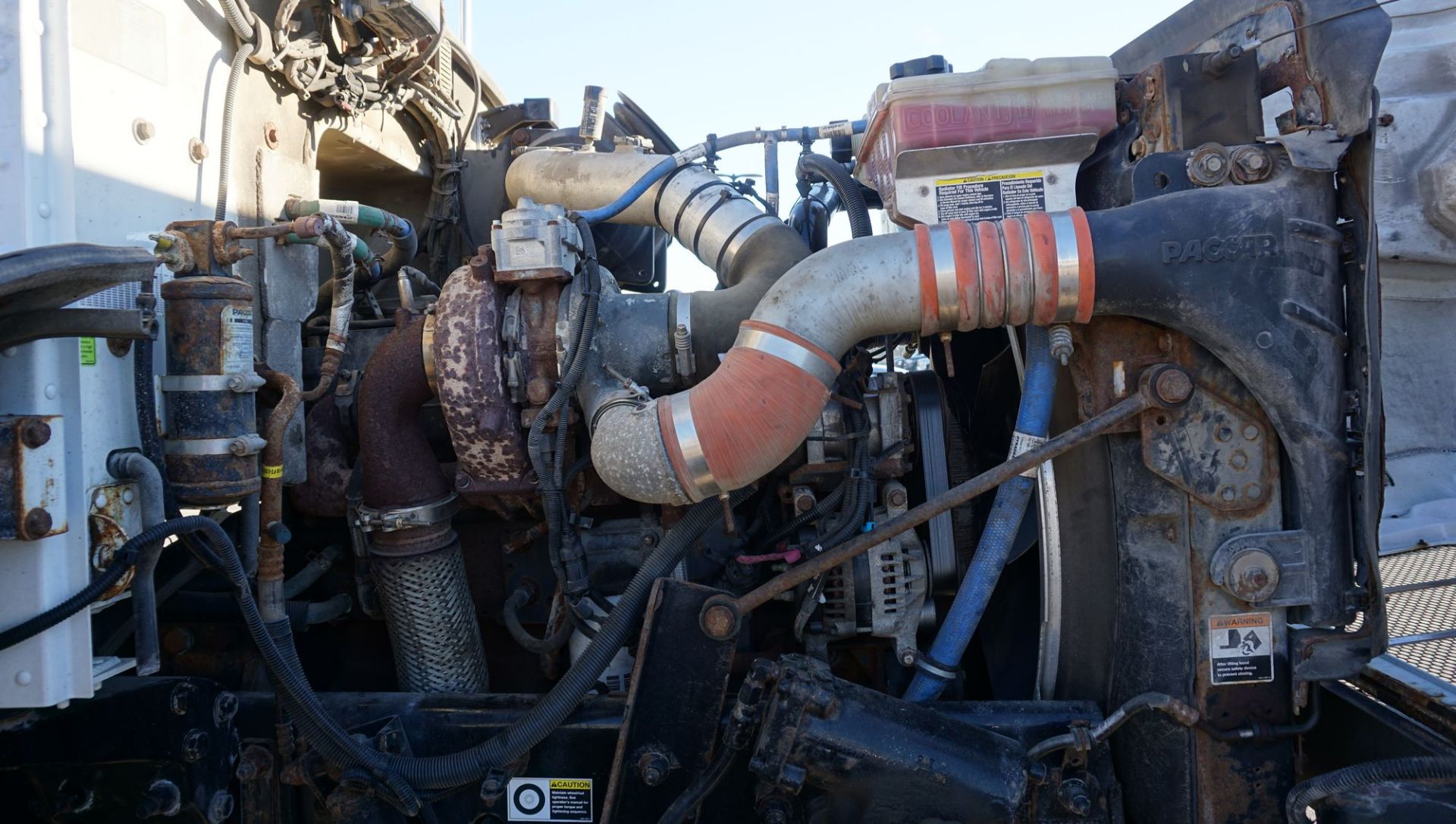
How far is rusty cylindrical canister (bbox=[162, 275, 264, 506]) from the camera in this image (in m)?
1.79

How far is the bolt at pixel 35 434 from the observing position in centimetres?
150

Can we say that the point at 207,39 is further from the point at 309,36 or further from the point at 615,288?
the point at 615,288

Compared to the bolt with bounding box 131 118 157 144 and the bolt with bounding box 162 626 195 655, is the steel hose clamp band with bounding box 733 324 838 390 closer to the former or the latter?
the bolt with bounding box 131 118 157 144

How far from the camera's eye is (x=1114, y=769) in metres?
1.99

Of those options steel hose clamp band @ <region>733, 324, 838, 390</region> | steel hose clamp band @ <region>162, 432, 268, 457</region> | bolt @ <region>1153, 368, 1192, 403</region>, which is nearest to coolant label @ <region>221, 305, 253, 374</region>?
steel hose clamp band @ <region>162, 432, 268, 457</region>

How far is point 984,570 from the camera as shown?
1976 millimetres

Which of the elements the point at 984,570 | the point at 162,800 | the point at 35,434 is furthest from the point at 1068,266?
the point at 162,800

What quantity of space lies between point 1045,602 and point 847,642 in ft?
1.62

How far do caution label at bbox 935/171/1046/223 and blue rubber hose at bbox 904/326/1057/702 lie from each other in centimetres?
27

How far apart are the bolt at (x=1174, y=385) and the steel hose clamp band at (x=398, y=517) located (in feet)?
5.31

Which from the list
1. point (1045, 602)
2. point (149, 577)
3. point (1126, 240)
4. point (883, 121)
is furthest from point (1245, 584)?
point (149, 577)

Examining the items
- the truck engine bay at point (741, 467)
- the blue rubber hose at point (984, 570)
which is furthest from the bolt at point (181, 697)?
the blue rubber hose at point (984, 570)

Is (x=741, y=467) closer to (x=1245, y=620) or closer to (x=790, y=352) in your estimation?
(x=790, y=352)

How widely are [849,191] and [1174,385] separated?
0.93m
